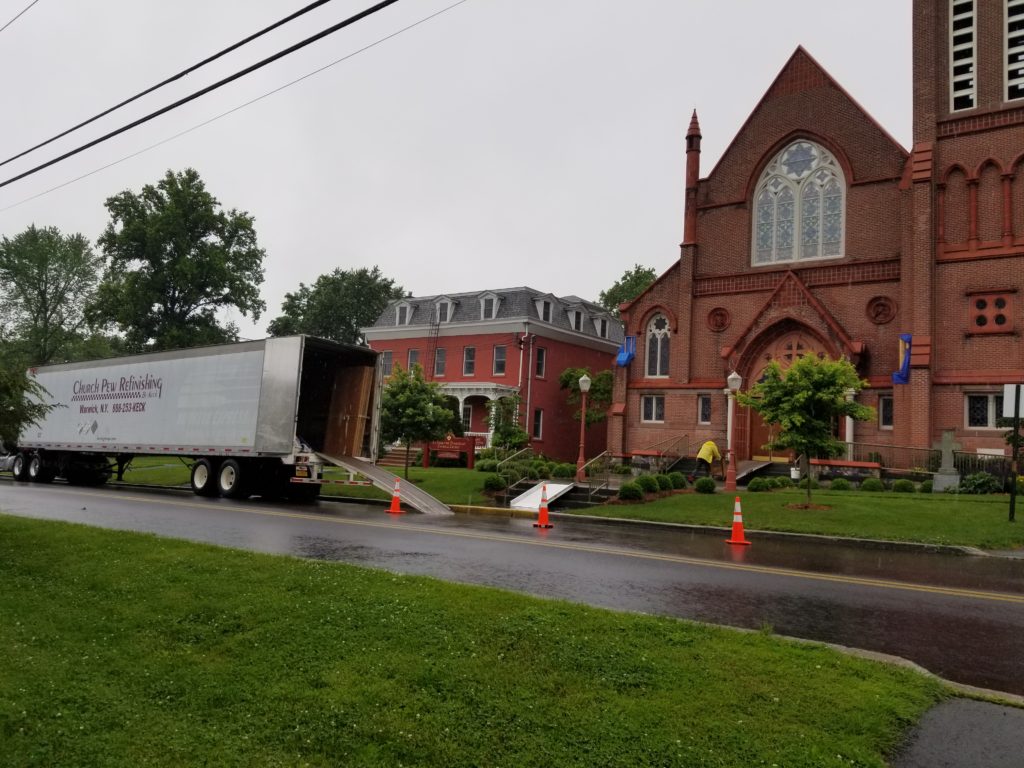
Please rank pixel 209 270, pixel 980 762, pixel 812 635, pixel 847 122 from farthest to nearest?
pixel 209 270, pixel 847 122, pixel 812 635, pixel 980 762

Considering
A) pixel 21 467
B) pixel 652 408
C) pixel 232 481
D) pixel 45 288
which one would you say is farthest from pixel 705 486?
pixel 45 288

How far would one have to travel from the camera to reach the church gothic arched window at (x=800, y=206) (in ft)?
92.2

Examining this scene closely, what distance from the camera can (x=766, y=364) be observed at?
91.9 ft

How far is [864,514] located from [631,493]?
237 inches

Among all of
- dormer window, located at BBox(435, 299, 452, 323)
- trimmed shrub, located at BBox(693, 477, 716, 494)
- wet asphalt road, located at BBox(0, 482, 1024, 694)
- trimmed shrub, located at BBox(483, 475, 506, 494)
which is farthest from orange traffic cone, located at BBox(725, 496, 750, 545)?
dormer window, located at BBox(435, 299, 452, 323)

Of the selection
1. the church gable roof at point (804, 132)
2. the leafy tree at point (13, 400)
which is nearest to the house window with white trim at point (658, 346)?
the church gable roof at point (804, 132)

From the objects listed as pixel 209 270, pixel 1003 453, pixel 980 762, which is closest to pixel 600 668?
pixel 980 762

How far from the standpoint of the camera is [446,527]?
47.9 ft

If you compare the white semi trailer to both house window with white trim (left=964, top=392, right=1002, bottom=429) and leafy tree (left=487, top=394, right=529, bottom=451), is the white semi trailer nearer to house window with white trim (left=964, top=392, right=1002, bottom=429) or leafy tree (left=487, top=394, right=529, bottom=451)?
leafy tree (left=487, top=394, right=529, bottom=451)

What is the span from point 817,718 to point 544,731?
1539 mm

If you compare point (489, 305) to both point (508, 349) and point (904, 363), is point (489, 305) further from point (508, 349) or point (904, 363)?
point (904, 363)

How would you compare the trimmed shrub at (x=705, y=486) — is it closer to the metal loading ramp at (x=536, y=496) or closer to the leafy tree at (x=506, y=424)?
the metal loading ramp at (x=536, y=496)

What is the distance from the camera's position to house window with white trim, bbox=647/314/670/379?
31375mm

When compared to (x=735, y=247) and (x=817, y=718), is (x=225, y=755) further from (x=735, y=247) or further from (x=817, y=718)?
(x=735, y=247)
